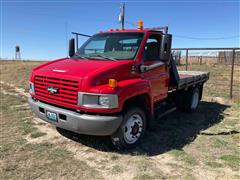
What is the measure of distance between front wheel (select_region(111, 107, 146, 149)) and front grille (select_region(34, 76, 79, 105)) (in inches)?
37.2

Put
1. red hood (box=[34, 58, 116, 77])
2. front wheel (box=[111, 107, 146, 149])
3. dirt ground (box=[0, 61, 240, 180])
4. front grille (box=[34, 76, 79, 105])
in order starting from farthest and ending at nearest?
1. front wheel (box=[111, 107, 146, 149])
2. red hood (box=[34, 58, 116, 77])
3. front grille (box=[34, 76, 79, 105])
4. dirt ground (box=[0, 61, 240, 180])

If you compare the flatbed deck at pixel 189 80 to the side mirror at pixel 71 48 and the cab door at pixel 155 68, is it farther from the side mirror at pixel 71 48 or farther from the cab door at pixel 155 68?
the side mirror at pixel 71 48

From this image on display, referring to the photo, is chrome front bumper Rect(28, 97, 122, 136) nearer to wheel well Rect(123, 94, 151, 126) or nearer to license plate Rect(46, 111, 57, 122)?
license plate Rect(46, 111, 57, 122)

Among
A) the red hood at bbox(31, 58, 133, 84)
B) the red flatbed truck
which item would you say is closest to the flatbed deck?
the red flatbed truck

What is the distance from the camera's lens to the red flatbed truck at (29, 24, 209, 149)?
4.09m

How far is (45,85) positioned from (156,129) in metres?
2.71

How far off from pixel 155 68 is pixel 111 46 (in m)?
1.06

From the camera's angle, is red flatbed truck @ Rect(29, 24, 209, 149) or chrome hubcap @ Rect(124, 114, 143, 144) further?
chrome hubcap @ Rect(124, 114, 143, 144)

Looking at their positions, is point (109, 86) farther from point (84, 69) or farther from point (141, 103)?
point (141, 103)

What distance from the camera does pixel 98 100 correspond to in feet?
13.3

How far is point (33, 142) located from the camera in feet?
16.4

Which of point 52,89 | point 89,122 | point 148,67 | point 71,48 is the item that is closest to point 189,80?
point 148,67

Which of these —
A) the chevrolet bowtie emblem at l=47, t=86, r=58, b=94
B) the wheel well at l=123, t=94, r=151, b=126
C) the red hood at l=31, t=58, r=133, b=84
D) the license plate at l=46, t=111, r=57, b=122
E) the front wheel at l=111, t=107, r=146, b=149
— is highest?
the red hood at l=31, t=58, r=133, b=84

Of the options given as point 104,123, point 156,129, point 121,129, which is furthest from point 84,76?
point 156,129
